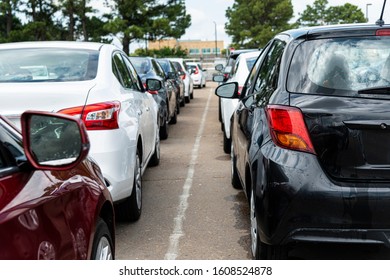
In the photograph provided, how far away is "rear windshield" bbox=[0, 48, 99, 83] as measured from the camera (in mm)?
4566

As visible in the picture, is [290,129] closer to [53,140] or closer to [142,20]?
[53,140]

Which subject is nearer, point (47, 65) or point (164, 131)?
point (47, 65)

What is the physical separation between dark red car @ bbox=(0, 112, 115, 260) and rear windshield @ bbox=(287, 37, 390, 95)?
5.13 feet

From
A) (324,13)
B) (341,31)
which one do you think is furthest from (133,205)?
(324,13)

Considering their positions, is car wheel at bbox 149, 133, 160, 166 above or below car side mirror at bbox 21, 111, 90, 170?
below

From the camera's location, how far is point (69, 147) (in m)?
2.22

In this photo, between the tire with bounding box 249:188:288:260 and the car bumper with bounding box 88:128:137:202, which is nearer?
the tire with bounding box 249:188:288:260

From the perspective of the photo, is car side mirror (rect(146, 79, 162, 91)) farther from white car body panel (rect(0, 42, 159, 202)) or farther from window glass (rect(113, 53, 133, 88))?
white car body panel (rect(0, 42, 159, 202))

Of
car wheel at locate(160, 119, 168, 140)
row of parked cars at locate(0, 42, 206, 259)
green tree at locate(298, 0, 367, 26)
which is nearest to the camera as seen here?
row of parked cars at locate(0, 42, 206, 259)

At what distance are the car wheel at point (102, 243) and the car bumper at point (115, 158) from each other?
1.24m

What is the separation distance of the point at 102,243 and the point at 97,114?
157 centimetres

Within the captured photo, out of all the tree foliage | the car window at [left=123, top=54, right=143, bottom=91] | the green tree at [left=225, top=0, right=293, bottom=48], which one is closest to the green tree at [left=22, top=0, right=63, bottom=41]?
the tree foliage

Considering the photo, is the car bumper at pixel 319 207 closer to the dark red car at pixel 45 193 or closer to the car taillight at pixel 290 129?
the car taillight at pixel 290 129

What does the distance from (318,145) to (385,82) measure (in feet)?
1.94
